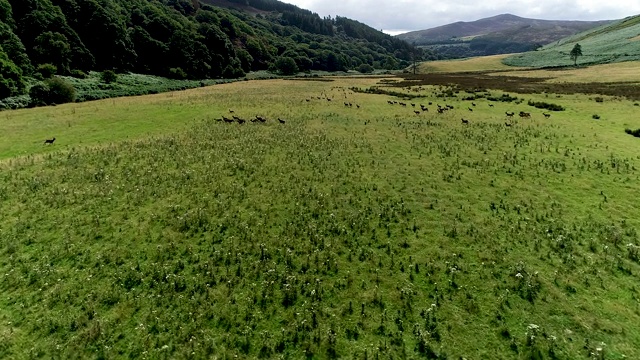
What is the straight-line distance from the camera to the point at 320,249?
58.5 ft

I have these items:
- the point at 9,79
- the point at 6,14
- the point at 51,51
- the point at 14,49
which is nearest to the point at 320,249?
the point at 9,79

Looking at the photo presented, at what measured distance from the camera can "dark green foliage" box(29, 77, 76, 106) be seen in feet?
194

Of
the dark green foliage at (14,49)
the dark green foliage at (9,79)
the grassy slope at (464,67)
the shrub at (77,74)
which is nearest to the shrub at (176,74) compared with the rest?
the shrub at (77,74)

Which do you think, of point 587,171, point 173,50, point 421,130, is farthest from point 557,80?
point 173,50

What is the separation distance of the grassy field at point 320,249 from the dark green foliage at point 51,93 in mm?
28911

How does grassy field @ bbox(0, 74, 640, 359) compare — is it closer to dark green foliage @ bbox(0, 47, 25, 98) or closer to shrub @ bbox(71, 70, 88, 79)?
dark green foliage @ bbox(0, 47, 25, 98)

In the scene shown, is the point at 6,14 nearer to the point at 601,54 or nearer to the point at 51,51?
the point at 51,51

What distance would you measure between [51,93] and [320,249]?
217 feet

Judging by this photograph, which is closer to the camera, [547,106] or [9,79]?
[547,106]

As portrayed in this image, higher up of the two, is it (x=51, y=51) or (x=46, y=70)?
(x=51, y=51)

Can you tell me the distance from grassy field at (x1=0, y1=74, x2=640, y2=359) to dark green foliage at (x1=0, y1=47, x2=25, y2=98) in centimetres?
2940

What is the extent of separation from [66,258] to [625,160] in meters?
40.2

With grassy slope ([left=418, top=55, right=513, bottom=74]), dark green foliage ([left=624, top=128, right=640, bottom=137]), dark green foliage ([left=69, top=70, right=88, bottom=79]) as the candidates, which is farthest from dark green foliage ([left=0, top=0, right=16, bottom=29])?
grassy slope ([left=418, top=55, right=513, bottom=74])

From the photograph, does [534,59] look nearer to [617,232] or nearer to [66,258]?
[617,232]
